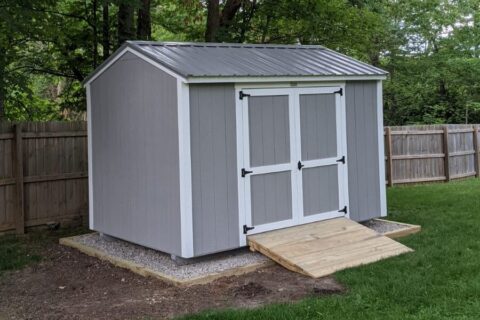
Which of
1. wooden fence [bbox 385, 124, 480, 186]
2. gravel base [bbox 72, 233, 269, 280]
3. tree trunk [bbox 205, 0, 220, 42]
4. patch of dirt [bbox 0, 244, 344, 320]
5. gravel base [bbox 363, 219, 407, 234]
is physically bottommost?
patch of dirt [bbox 0, 244, 344, 320]

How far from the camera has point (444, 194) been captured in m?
11.8

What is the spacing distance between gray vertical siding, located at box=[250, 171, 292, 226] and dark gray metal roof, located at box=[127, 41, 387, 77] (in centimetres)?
125

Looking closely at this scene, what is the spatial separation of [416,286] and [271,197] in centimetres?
224

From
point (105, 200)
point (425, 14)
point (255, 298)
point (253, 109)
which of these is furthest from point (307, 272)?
point (425, 14)

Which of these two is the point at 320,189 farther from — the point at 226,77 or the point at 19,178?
the point at 19,178

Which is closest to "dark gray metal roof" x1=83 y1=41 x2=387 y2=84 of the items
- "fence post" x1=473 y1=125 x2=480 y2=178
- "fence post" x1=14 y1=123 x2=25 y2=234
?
"fence post" x1=14 y1=123 x2=25 y2=234

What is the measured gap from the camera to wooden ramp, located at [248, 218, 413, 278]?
20.9 feet

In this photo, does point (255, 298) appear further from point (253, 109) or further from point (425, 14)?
point (425, 14)

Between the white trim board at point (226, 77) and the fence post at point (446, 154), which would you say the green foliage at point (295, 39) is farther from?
the fence post at point (446, 154)

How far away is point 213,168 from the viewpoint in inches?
263

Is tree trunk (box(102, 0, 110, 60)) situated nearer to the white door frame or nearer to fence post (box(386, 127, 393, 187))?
the white door frame

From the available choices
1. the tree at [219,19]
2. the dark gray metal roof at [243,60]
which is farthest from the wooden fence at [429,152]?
the dark gray metal roof at [243,60]

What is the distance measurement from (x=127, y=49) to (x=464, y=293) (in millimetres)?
4631

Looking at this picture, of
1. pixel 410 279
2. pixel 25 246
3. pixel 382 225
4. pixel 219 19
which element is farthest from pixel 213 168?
pixel 219 19
